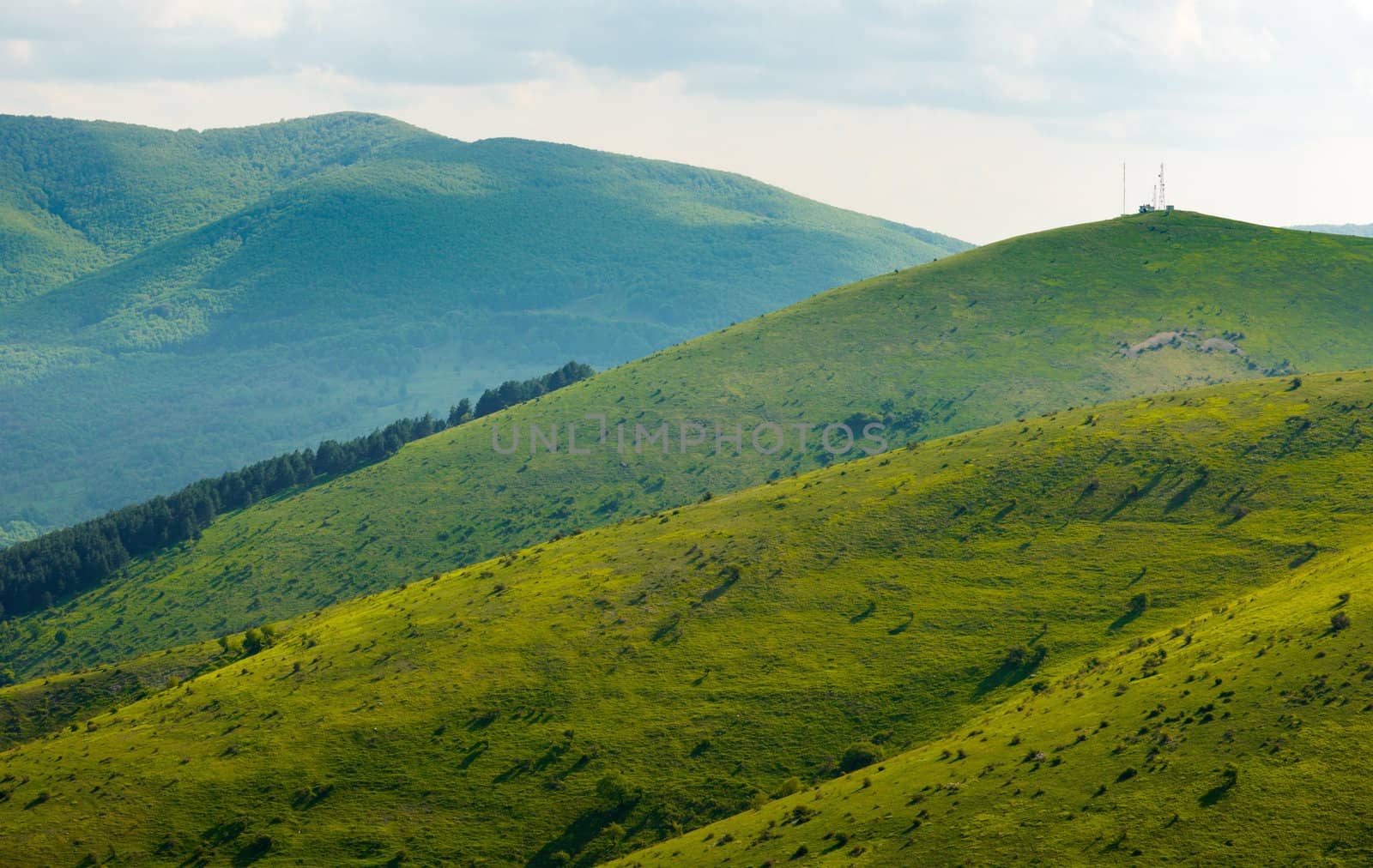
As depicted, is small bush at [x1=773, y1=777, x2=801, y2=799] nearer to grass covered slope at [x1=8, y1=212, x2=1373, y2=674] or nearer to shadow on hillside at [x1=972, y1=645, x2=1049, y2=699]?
shadow on hillside at [x1=972, y1=645, x2=1049, y2=699]

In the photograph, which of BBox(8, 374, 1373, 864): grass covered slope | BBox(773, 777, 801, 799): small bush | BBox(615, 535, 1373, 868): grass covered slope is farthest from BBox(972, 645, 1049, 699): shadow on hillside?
BBox(773, 777, 801, 799): small bush

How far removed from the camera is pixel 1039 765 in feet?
191

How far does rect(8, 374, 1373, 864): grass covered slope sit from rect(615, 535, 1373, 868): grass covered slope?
9.52 meters

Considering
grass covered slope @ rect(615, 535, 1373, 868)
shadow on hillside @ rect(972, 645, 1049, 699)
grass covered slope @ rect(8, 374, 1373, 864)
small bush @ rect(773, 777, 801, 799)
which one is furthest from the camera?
shadow on hillside @ rect(972, 645, 1049, 699)

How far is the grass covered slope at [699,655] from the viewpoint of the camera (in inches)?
2987

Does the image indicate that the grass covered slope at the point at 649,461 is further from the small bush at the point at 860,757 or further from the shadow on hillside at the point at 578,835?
the small bush at the point at 860,757

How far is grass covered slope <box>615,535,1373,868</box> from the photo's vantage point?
49062 millimetres

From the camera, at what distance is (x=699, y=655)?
87.2 metres

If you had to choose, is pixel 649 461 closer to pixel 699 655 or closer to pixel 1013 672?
pixel 699 655

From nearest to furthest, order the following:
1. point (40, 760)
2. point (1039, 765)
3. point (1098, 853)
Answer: point (1098, 853) → point (1039, 765) → point (40, 760)

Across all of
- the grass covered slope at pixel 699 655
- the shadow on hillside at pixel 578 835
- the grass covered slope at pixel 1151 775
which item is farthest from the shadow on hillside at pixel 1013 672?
the shadow on hillside at pixel 578 835

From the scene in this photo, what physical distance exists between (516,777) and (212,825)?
18.3 metres

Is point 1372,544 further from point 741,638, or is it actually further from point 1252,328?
point 1252,328

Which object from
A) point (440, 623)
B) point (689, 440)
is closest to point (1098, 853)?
point (440, 623)
